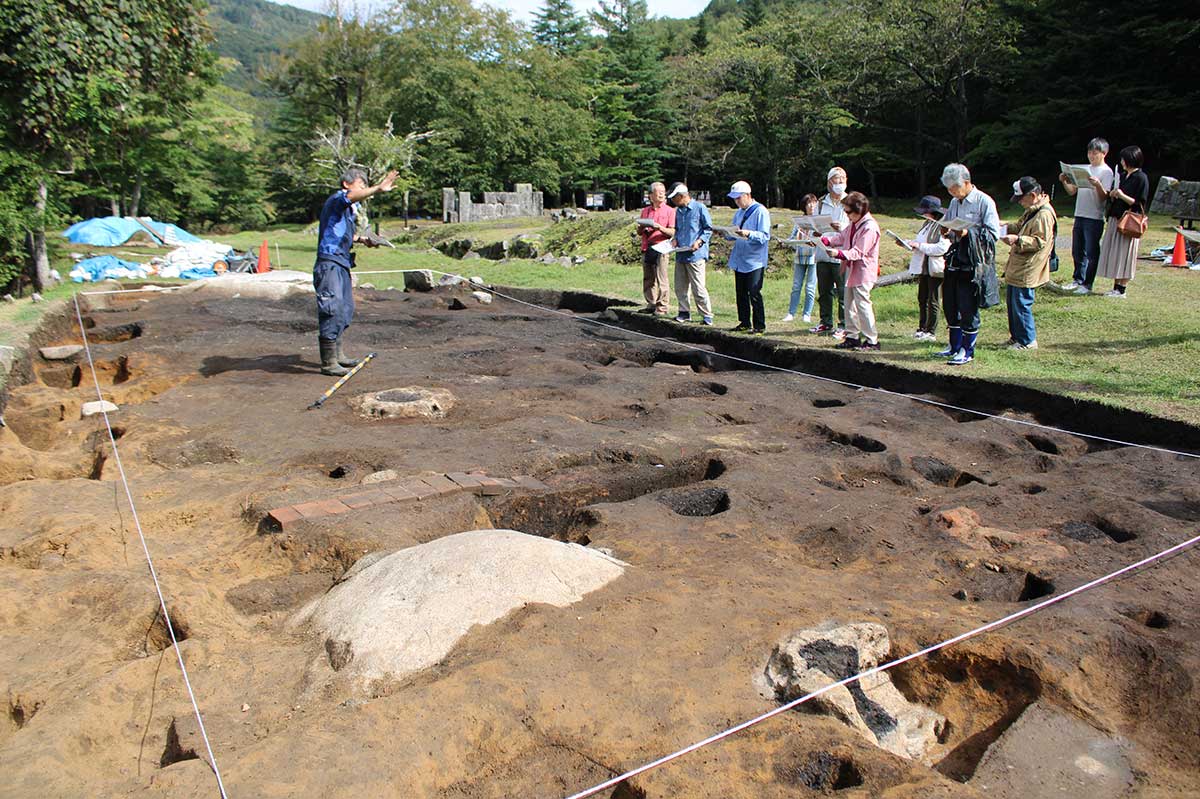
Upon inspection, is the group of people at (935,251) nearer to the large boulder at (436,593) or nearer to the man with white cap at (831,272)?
the man with white cap at (831,272)

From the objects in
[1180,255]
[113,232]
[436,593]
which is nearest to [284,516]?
[436,593]

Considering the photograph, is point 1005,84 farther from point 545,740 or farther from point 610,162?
point 545,740

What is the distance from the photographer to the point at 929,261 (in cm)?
948

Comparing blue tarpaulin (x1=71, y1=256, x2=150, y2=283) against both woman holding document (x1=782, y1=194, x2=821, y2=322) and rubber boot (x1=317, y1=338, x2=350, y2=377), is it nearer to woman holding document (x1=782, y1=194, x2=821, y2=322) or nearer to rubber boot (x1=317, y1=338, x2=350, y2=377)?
rubber boot (x1=317, y1=338, x2=350, y2=377)

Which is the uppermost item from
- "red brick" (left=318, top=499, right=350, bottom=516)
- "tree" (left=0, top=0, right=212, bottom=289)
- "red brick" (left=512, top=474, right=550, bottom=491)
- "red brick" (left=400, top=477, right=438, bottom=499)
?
"tree" (left=0, top=0, right=212, bottom=289)

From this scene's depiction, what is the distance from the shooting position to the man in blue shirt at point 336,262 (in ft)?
28.1

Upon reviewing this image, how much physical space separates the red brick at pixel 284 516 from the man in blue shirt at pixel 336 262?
4.02 meters

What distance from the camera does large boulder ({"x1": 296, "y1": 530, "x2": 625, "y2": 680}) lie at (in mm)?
3590

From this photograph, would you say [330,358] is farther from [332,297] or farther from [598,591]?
[598,591]

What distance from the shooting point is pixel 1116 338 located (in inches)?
356

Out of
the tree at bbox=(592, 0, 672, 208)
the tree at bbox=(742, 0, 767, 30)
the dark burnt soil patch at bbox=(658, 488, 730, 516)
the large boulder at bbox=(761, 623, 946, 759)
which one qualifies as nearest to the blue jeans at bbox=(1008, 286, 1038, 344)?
the dark burnt soil patch at bbox=(658, 488, 730, 516)

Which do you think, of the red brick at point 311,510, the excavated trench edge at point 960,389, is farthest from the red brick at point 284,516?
the excavated trench edge at point 960,389

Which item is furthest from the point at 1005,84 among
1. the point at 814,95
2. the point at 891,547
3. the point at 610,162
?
the point at 891,547

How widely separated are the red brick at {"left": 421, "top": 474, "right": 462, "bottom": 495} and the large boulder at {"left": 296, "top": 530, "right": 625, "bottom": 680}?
1166mm
